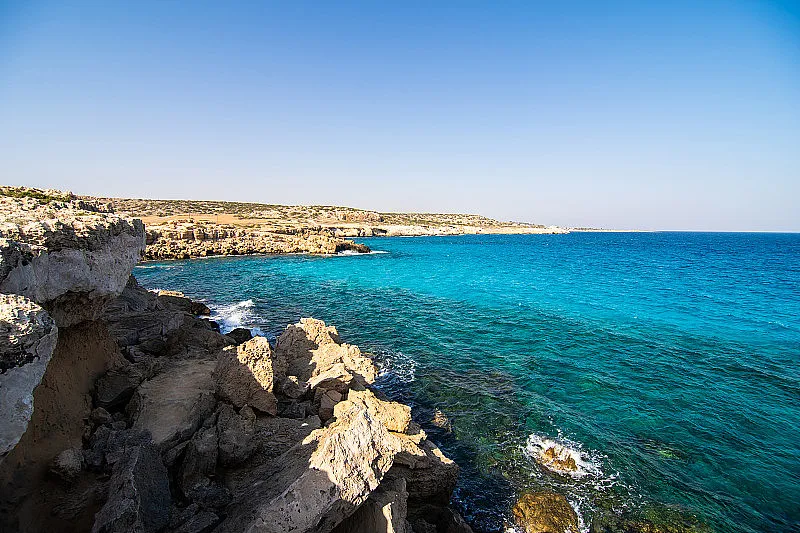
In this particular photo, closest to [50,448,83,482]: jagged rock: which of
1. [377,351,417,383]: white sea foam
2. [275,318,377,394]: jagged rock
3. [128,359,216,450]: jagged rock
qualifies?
[128,359,216,450]: jagged rock

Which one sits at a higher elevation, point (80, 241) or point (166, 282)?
point (80, 241)

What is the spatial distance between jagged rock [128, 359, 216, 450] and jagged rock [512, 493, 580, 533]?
29.4 ft

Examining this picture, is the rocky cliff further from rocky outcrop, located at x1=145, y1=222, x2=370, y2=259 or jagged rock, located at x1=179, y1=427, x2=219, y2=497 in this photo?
rocky outcrop, located at x1=145, y1=222, x2=370, y2=259

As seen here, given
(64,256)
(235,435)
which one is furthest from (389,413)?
(64,256)

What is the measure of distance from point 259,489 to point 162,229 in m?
78.0

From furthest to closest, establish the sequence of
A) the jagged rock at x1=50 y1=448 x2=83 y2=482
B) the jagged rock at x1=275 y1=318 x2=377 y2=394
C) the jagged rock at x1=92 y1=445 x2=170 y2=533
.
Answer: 1. the jagged rock at x1=275 y1=318 x2=377 y2=394
2. the jagged rock at x1=50 y1=448 x2=83 y2=482
3. the jagged rock at x1=92 y1=445 x2=170 y2=533

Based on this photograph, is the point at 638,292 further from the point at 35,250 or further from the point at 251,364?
the point at 35,250

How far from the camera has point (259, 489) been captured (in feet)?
21.8

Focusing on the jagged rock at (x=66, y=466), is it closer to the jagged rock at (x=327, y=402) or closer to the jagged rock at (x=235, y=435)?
the jagged rock at (x=235, y=435)

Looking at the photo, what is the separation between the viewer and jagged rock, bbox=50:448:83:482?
709 centimetres

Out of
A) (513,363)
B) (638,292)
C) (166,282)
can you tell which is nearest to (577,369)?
(513,363)

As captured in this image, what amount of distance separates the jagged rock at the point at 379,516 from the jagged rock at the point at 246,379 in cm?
472

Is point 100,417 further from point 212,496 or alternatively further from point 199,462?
point 212,496

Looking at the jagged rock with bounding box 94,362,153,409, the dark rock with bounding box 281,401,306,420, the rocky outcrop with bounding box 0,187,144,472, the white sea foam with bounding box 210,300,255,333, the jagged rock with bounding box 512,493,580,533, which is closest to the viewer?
the rocky outcrop with bounding box 0,187,144,472
